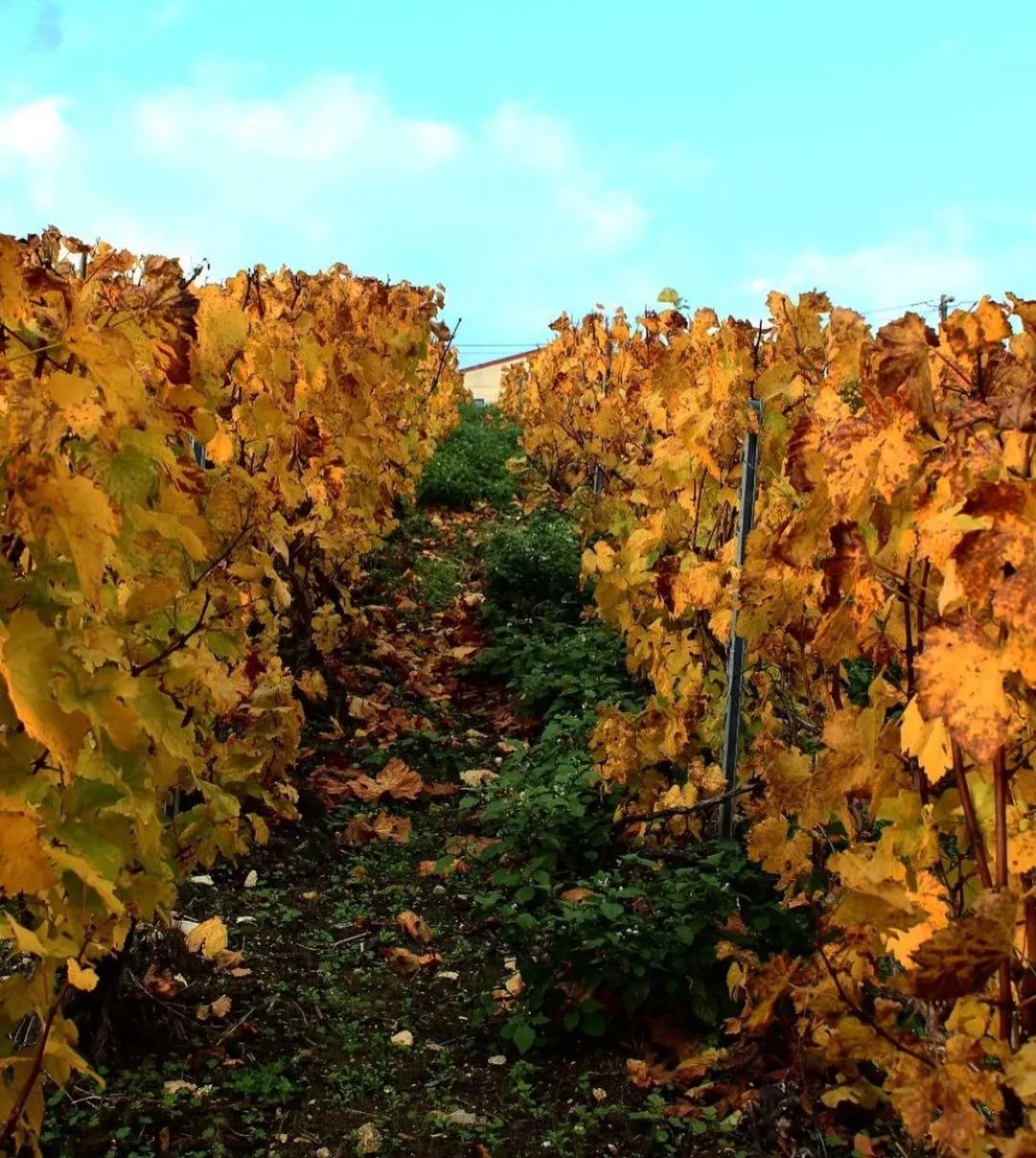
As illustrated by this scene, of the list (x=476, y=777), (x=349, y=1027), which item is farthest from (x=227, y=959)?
(x=476, y=777)

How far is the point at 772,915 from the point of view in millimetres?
3338

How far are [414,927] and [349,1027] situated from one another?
674 mm

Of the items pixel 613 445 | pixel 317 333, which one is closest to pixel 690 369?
pixel 317 333

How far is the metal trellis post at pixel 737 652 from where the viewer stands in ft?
13.2

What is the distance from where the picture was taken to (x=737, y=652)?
414 cm

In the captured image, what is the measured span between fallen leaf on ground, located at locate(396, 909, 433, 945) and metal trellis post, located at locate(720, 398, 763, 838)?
43.2 inches

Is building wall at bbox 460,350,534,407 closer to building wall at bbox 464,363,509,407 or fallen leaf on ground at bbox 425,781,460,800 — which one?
building wall at bbox 464,363,509,407

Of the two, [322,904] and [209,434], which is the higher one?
[209,434]

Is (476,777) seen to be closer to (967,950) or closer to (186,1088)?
(186,1088)

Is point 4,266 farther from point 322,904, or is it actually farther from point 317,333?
point 317,333

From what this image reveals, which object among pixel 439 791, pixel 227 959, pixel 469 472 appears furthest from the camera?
pixel 469 472

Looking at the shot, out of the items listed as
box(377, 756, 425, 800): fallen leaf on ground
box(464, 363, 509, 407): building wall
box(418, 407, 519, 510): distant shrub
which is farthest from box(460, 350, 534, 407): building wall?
box(377, 756, 425, 800): fallen leaf on ground

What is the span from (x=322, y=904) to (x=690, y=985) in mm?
1554

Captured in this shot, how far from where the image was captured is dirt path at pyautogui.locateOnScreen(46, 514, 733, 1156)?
107 inches
